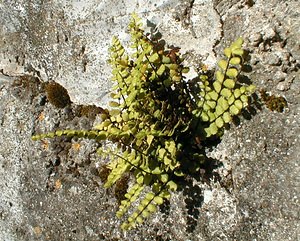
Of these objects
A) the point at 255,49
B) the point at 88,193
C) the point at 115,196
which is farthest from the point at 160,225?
the point at 255,49

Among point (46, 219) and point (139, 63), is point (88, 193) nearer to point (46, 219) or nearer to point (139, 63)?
point (46, 219)

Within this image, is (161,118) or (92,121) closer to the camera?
(161,118)

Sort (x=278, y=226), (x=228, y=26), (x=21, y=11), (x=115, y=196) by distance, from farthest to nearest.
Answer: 1. (x=21, y=11)
2. (x=115, y=196)
3. (x=228, y=26)
4. (x=278, y=226)

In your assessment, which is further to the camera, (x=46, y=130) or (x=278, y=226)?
(x=46, y=130)
